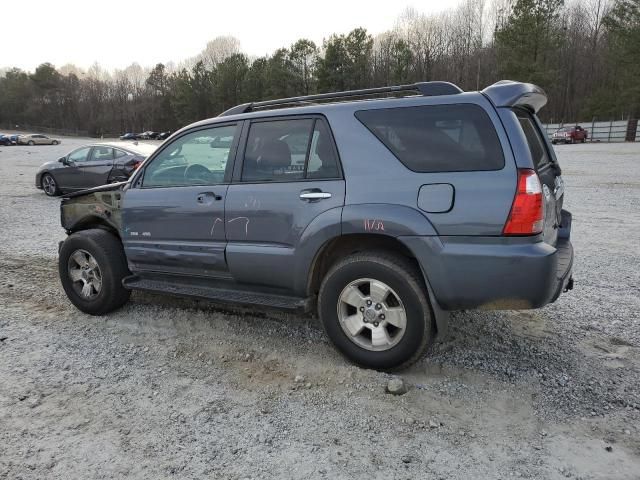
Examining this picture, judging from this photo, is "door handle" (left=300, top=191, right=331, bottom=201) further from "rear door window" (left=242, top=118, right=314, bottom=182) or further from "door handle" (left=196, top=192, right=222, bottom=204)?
"door handle" (left=196, top=192, right=222, bottom=204)

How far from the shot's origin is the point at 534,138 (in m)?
3.64

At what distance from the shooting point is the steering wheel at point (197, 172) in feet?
13.3

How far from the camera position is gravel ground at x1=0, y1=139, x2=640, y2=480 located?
2.56 m

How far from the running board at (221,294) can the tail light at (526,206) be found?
5.08 ft

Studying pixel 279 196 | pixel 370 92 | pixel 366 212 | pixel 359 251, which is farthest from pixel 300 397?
pixel 370 92

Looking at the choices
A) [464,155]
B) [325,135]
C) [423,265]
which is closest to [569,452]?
[423,265]

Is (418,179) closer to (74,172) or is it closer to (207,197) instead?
(207,197)

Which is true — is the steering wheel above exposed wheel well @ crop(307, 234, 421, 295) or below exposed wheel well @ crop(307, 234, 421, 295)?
above

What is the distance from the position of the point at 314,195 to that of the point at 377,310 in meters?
0.93

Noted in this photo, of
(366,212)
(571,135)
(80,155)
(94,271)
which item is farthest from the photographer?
(571,135)

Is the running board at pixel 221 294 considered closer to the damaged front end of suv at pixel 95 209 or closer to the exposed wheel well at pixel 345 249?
the exposed wheel well at pixel 345 249

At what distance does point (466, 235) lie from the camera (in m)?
3.00

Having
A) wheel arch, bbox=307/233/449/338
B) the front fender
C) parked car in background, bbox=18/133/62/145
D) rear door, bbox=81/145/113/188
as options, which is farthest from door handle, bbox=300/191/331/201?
parked car in background, bbox=18/133/62/145

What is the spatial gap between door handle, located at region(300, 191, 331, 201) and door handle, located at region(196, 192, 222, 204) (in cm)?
79
